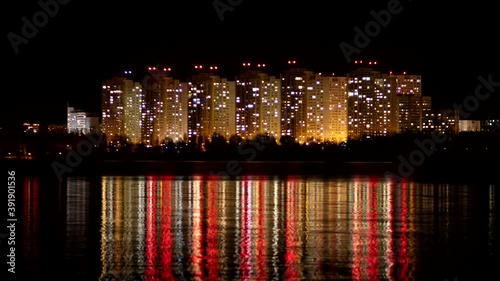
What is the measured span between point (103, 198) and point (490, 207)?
11473mm

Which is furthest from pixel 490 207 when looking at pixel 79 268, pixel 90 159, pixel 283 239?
pixel 90 159

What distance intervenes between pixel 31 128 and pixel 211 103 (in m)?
18.1

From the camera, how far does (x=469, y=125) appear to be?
308ft

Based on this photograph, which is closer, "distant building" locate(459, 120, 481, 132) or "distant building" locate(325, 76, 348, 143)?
"distant building" locate(459, 120, 481, 132)

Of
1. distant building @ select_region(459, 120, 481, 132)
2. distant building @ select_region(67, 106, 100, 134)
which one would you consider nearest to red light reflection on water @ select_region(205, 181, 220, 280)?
distant building @ select_region(67, 106, 100, 134)

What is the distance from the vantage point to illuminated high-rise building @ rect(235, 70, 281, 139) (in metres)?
93.8

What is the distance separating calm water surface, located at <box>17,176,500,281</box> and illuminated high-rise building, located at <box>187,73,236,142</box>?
63450 millimetres

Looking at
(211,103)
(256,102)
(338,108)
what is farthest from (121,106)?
(338,108)

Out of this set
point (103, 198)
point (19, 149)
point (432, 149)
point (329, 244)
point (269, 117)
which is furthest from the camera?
point (269, 117)

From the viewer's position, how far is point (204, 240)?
1747 centimetres

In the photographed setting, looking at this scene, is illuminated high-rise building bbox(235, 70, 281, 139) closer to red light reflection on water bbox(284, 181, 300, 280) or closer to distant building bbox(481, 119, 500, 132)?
distant building bbox(481, 119, 500, 132)

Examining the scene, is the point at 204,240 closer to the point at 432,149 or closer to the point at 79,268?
the point at 79,268

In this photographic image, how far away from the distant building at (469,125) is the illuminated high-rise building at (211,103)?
2261 cm

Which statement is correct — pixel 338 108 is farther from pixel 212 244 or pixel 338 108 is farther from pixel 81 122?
pixel 212 244
